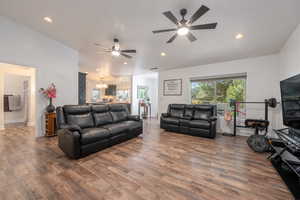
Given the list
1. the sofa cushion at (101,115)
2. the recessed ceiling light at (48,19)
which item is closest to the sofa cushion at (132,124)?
the sofa cushion at (101,115)

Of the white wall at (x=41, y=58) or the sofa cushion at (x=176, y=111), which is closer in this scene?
the white wall at (x=41, y=58)

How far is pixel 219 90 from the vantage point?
4.92 meters

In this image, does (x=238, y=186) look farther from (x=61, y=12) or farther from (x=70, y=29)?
(x=70, y=29)

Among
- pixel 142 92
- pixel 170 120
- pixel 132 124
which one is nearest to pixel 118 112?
pixel 132 124

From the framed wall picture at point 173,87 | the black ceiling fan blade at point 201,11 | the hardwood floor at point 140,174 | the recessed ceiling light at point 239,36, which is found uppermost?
the recessed ceiling light at point 239,36

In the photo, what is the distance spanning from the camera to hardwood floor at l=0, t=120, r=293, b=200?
1.57 m

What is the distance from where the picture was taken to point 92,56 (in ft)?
15.5

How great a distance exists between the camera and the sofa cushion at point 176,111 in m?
4.91

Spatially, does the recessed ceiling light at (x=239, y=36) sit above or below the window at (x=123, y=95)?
above

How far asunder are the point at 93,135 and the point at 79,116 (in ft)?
3.04

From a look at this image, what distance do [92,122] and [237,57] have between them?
5.03 meters

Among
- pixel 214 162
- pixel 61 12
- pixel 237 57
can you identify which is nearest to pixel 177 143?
pixel 214 162

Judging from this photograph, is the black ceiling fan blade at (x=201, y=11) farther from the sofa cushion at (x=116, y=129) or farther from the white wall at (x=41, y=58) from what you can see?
the white wall at (x=41, y=58)

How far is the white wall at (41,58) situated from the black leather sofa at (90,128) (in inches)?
53.3
